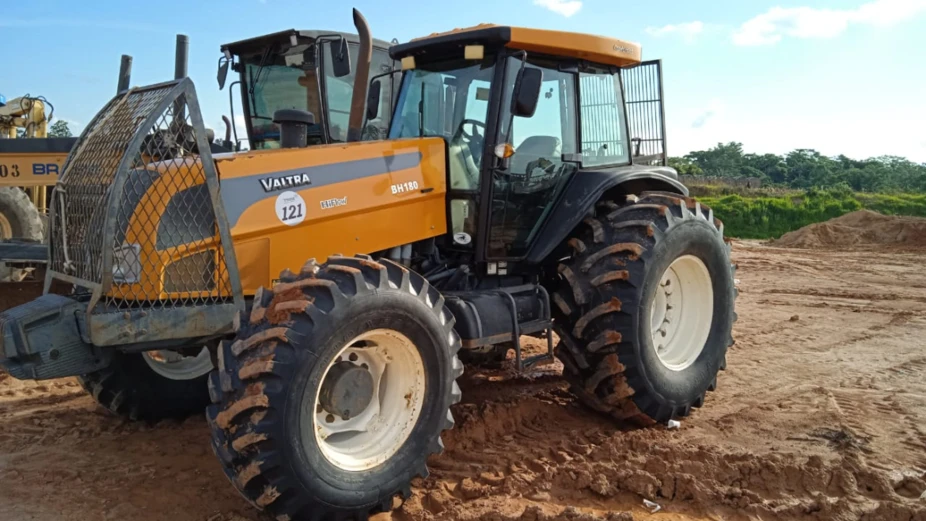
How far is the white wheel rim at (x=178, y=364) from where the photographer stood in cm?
486

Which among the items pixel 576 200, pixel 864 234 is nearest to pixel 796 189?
pixel 864 234

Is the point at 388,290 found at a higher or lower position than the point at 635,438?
higher

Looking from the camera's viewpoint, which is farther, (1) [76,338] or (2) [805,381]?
(2) [805,381]

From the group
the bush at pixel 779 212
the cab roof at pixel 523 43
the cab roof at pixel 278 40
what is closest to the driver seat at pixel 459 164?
the cab roof at pixel 523 43

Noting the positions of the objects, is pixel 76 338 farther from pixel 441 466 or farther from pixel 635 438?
pixel 635 438

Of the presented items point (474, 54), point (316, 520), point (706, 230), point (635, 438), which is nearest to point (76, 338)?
point (316, 520)

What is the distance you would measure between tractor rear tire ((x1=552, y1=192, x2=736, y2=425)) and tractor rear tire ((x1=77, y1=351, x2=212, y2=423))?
7.90 feet

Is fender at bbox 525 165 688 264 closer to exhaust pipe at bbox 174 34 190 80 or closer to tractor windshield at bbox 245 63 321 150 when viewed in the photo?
exhaust pipe at bbox 174 34 190 80

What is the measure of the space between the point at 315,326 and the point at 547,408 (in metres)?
2.33

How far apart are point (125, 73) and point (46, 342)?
1830mm

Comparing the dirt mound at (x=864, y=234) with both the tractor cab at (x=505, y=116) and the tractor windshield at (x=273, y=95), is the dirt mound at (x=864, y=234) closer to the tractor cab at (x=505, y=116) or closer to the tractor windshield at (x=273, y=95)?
the tractor windshield at (x=273, y=95)

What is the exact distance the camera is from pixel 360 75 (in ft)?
14.0

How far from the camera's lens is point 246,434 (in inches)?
117

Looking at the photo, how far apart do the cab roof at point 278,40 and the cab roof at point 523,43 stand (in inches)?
186
